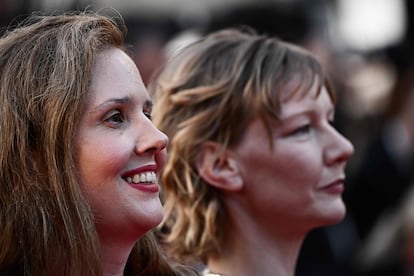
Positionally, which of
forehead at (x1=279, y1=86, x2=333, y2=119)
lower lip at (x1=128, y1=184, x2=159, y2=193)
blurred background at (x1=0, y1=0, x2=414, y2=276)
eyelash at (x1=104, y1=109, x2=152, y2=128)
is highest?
eyelash at (x1=104, y1=109, x2=152, y2=128)

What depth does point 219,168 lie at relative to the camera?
4.25 m

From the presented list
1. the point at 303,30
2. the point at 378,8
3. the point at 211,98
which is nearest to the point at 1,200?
the point at 211,98

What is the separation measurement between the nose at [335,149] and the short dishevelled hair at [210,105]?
20 centimetres

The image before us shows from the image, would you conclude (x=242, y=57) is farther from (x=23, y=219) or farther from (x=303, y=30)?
(x=303, y=30)

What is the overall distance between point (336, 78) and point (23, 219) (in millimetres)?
5407

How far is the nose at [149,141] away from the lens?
3.33 metres

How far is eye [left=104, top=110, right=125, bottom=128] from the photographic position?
10.9ft

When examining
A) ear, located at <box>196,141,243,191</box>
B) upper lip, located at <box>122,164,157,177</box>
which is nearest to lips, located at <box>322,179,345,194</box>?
ear, located at <box>196,141,243,191</box>

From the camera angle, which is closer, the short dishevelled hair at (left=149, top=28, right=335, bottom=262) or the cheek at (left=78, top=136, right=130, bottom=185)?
the cheek at (left=78, top=136, right=130, bottom=185)

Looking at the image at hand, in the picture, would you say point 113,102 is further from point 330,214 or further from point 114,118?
point 330,214

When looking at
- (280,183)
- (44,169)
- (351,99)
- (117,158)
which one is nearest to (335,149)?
(280,183)

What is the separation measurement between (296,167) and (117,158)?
109cm

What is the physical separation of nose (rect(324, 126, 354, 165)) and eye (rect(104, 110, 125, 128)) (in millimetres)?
1117

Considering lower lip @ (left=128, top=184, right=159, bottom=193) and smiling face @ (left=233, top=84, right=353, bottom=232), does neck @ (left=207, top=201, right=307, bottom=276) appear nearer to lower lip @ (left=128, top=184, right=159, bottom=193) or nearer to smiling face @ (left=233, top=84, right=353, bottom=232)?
smiling face @ (left=233, top=84, right=353, bottom=232)
